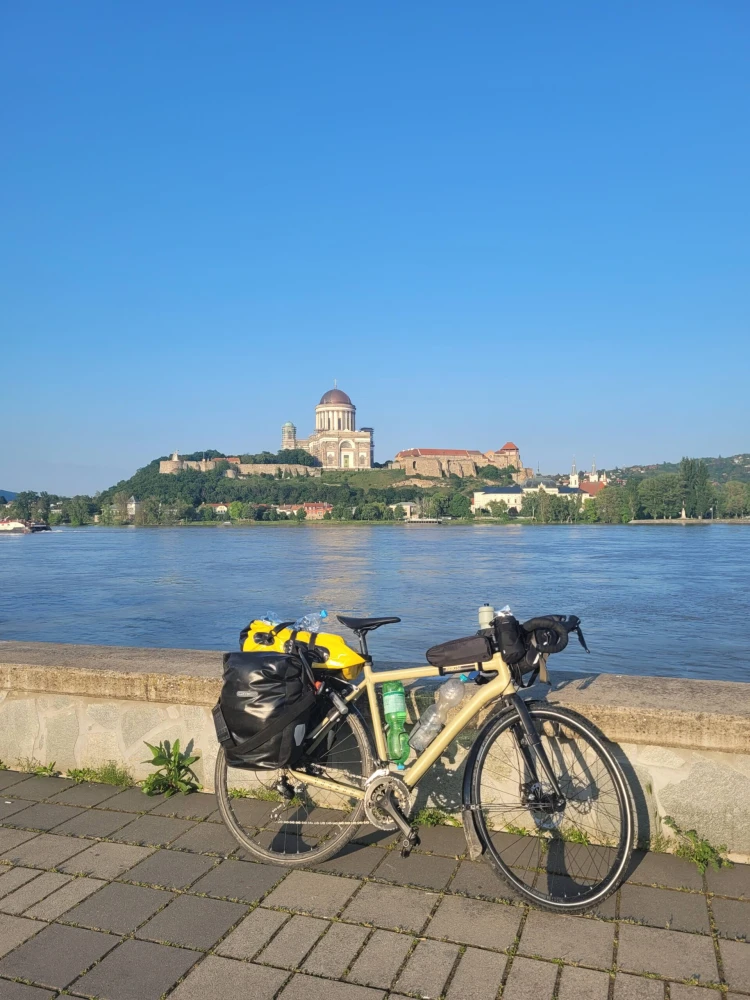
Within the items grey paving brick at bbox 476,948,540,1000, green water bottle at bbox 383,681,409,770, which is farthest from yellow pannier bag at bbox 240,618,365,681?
grey paving brick at bbox 476,948,540,1000

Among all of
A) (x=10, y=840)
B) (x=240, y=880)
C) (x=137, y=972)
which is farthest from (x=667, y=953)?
(x=10, y=840)

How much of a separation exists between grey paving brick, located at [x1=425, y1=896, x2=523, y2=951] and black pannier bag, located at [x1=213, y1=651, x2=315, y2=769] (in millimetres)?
674

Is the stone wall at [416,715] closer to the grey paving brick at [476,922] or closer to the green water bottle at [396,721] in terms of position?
the green water bottle at [396,721]

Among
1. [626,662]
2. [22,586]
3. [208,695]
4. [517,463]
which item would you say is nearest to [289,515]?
[517,463]

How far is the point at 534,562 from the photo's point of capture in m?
39.0

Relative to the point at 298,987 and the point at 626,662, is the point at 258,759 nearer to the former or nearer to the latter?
the point at 298,987

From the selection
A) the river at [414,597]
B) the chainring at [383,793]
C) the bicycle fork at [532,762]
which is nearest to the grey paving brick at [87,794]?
the chainring at [383,793]

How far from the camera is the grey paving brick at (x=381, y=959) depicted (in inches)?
88.4

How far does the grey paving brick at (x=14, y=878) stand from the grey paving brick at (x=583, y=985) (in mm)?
1771

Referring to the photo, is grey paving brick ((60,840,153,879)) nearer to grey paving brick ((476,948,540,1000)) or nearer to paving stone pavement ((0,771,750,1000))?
paving stone pavement ((0,771,750,1000))

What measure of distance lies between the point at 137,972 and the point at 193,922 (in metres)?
0.27

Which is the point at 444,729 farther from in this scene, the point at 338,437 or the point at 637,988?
the point at 338,437

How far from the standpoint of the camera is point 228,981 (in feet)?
7.38

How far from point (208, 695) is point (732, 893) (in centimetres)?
208
